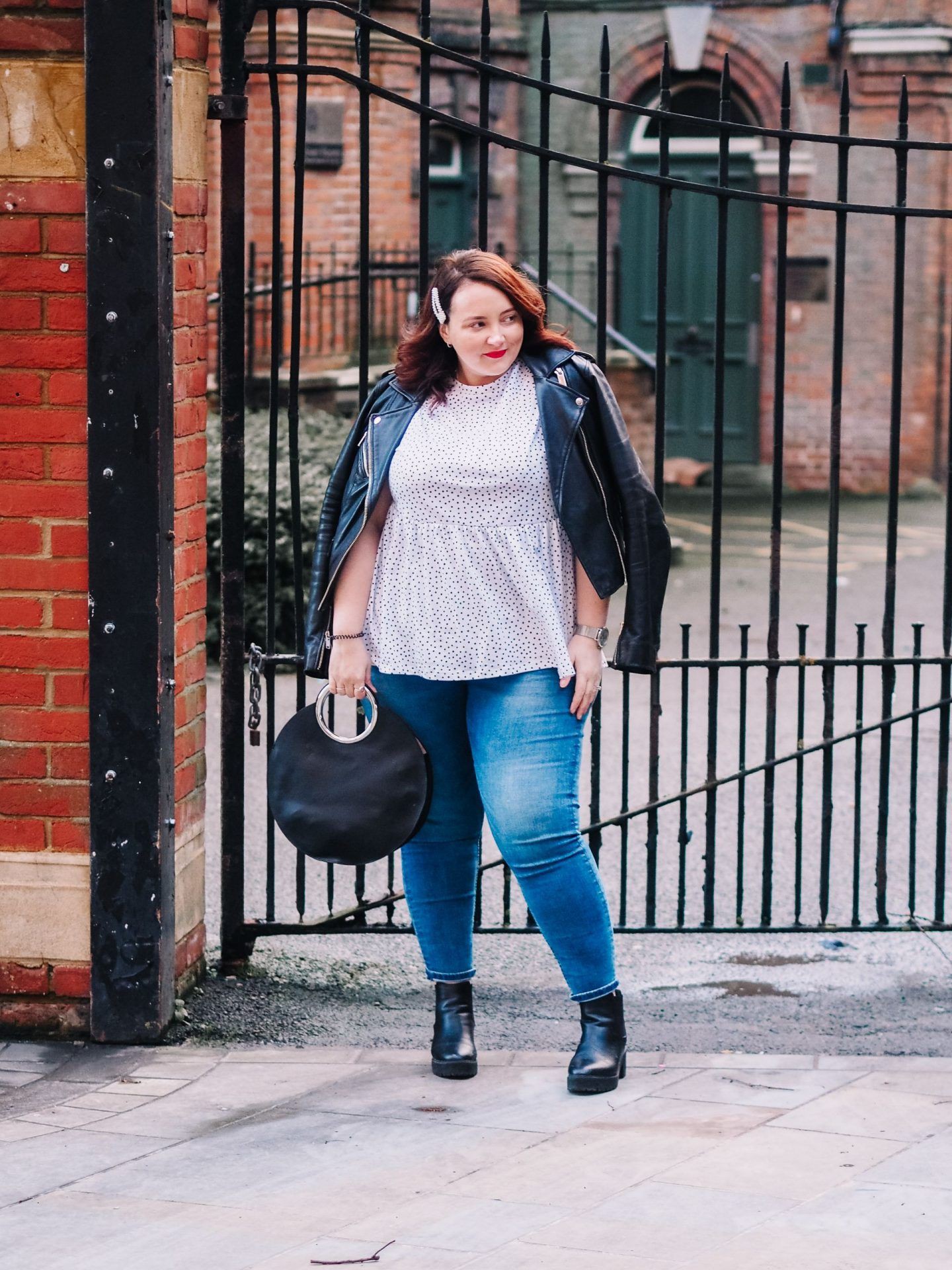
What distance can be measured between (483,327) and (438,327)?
0.14m

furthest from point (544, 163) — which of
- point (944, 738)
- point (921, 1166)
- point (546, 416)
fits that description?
point (921, 1166)

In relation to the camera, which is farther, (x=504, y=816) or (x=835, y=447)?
(x=835, y=447)

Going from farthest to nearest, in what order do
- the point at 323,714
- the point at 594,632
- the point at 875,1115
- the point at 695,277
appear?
the point at 695,277 → the point at 323,714 → the point at 594,632 → the point at 875,1115

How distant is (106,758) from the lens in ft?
13.5

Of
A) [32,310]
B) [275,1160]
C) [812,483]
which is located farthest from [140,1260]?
[812,483]

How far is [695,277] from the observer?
17.5m

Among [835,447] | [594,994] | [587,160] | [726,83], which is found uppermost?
[726,83]

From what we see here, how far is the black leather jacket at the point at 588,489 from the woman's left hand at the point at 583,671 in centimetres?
5

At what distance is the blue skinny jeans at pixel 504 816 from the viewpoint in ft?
12.5

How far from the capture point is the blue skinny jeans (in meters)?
3.80

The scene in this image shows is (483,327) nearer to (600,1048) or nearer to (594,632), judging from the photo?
(594,632)

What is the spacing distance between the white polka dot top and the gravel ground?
105 cm

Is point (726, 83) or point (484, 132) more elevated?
point (726, 83)

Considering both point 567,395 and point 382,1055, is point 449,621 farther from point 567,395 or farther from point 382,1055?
point 382,1055
